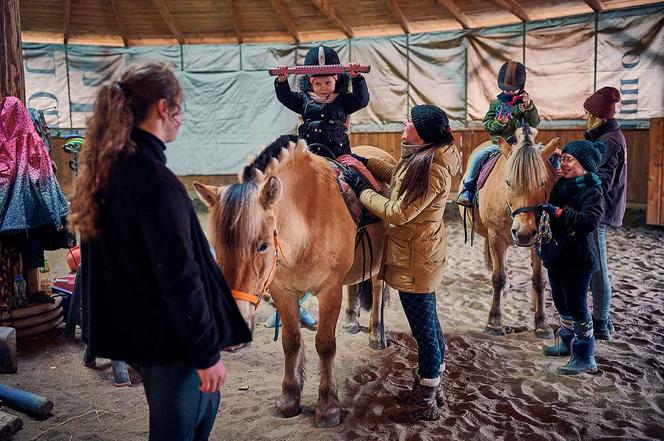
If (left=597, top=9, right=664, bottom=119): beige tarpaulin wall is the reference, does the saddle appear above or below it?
below

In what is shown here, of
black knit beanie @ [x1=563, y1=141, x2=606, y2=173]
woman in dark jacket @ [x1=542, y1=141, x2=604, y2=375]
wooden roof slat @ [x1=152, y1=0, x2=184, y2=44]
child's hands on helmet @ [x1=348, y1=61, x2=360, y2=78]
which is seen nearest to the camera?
woman in dark jacket @ [x1=542, y1=141, x2=604, y2=375]

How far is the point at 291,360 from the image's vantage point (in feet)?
10.1

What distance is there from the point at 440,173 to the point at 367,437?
149 cm

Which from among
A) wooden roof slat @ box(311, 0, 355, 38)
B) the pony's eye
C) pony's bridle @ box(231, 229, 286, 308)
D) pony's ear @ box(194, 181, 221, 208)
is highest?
wooden roof slat @ box(311, 0, 355, 38)

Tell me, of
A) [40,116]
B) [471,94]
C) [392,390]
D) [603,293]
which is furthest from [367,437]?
[471,94]

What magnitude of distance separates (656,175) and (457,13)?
4.33 meters

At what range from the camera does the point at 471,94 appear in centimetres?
960

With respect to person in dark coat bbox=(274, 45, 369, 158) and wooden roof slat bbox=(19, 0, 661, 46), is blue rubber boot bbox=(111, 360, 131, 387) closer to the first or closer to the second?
person in dark coat bbox=(274, 45, 369, 158)

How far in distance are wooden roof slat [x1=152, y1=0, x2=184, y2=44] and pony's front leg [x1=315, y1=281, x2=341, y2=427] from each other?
8.44 m

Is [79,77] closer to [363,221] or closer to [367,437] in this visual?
[363,221]

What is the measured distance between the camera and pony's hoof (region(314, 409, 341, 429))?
290 centimetres

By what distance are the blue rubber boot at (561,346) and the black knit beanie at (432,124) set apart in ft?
6.23

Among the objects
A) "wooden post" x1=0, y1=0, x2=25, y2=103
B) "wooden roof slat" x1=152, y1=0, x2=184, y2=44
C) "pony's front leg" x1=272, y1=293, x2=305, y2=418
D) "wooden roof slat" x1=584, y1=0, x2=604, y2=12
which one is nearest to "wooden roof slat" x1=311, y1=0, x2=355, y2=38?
"wooden roof slat" x1=152, y1=0, x2=184, y2=44

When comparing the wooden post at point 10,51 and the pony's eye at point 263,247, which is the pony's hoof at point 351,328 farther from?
the wooden post at point 10,51
